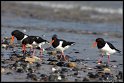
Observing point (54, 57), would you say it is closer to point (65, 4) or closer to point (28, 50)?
point (28, 50)

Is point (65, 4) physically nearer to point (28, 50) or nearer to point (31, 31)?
point (31, 31)

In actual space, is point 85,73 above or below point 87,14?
below

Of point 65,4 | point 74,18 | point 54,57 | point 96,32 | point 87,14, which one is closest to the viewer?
point 54,57

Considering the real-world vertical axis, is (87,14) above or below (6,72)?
above

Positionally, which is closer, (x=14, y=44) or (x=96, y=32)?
(x=14, y=44)

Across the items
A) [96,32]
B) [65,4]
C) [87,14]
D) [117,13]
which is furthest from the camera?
[65,4]

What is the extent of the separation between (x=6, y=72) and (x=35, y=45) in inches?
158

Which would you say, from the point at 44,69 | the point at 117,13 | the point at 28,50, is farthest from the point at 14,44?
the point at 117,13

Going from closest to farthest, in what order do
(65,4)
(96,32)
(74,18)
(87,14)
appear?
(96,32), (74,18), (87,14), (65,4)

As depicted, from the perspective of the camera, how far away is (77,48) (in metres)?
17.6

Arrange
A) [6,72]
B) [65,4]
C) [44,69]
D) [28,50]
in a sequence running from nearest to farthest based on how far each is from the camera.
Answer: [6,72] → [44,69] → [28,50] → [65,4]

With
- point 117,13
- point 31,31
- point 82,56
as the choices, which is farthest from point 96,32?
point 117,13

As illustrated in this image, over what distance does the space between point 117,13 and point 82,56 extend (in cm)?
2482

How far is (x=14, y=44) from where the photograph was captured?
1748 centimetres
